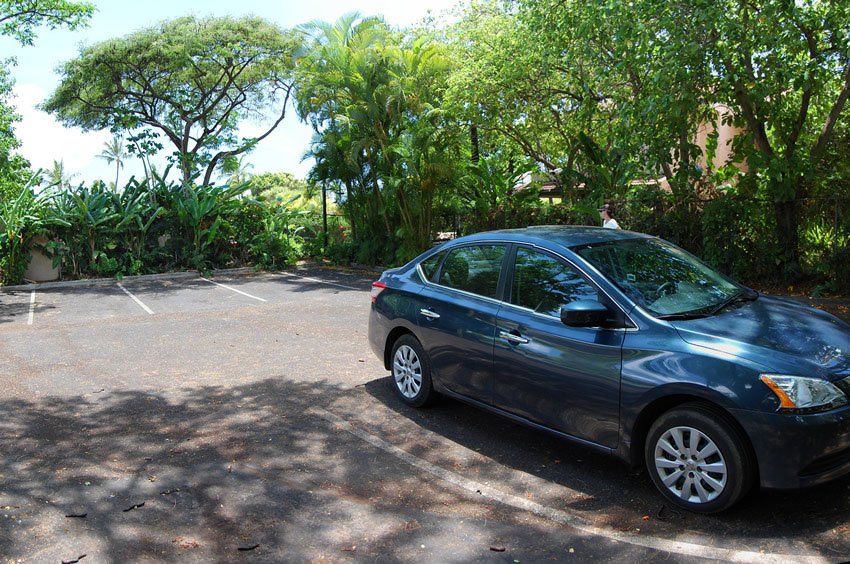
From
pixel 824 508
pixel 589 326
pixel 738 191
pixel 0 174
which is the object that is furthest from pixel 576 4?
pixel 0 174

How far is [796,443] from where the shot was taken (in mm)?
3738

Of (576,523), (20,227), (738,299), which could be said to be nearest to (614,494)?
(576,523)

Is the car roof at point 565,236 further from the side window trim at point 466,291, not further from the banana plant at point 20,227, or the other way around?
the banana plant at point 20,227

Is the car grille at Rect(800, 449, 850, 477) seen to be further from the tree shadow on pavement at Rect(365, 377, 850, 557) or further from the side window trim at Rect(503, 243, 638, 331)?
the side window trim at Rect(503, 243, 638, 331)

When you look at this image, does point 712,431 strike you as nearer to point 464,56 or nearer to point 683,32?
point 683,32

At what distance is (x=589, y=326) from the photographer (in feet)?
15.0

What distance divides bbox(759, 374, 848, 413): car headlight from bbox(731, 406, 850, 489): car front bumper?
4cm

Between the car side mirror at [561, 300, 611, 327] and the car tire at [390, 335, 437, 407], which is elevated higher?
the car side mirror at [561, 300, 611, 327]

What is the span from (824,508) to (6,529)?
4.70 metres

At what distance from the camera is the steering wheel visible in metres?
4.80

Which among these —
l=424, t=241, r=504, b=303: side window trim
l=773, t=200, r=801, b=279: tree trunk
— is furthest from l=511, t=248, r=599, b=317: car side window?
l=773, t=200, r=801, b=279: tree trunk

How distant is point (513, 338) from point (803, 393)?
1917 millimetres

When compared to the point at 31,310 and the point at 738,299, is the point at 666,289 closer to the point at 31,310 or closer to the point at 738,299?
the point at 738,299

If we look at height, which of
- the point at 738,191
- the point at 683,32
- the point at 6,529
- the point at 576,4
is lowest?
the point at 6,529
